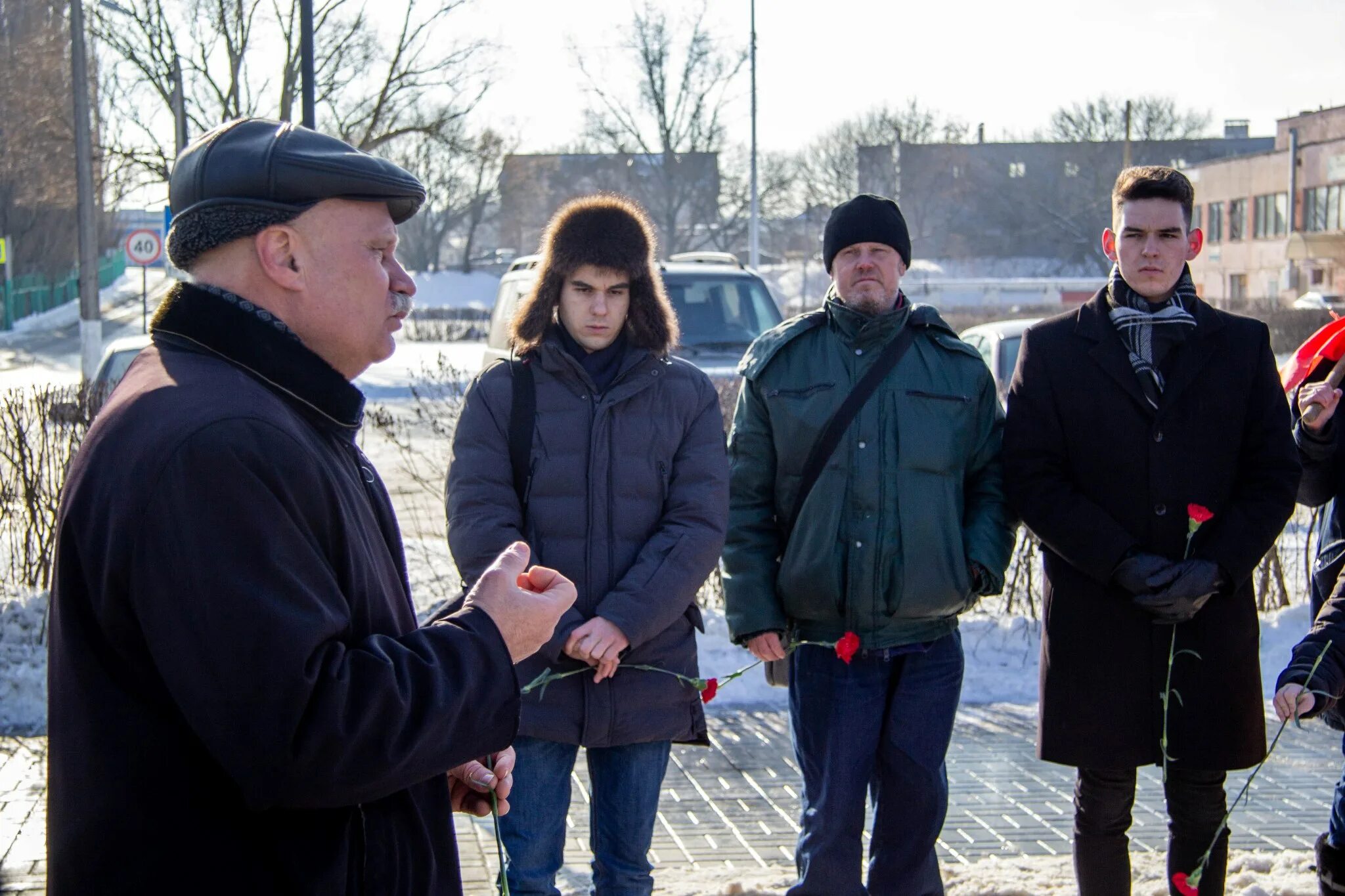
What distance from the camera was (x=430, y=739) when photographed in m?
1.81

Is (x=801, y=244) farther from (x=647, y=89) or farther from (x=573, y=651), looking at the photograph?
(x=573, y=651)

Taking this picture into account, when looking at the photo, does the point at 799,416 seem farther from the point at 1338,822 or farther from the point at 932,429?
the point at 1338,822

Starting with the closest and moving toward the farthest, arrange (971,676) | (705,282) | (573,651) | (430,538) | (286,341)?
(286,341) → (573,651) → (971,676) → (430,538) → (705,282)

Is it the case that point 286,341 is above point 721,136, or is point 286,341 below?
below

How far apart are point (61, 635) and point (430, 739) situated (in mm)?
508

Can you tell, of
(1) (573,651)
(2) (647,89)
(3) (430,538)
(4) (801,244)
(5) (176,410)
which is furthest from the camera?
(4) (801,244)

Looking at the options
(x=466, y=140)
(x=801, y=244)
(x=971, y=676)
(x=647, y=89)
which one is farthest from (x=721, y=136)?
(x=971, y=676)

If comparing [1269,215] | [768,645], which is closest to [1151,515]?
[768,645]

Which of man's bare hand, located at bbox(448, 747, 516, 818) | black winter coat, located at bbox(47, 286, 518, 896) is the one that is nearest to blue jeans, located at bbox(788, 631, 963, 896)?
man's bare hand, located at bbox(448, 747, 516, 818)

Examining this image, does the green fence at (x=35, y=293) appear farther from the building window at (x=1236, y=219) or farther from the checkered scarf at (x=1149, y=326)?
the building window at (x=1236, y=219)

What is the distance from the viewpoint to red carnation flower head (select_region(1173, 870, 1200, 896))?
12.3ft

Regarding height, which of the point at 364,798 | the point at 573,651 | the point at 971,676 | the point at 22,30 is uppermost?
the point at 22,30

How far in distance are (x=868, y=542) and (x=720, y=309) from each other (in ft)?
22.4

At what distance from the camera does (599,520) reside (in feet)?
12.0
